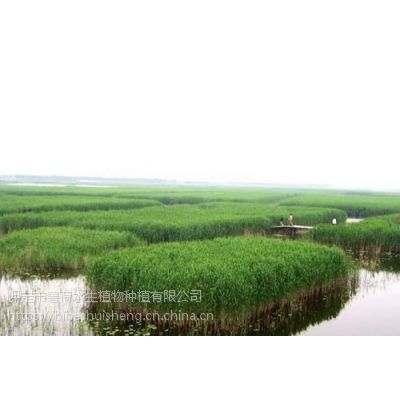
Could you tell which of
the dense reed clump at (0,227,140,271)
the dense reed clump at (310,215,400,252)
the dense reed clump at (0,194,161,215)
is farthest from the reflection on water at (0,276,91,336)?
the dense reed clump at (0,194,161,215)

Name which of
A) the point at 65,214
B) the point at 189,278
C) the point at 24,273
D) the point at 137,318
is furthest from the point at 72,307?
the point at 65,214

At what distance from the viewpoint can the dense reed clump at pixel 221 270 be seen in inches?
393

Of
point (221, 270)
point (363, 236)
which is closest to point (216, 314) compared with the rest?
point (221, 270)

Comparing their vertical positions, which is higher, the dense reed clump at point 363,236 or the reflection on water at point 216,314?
the dense reed clump at point 363,236

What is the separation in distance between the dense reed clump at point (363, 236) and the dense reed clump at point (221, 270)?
7.45 m

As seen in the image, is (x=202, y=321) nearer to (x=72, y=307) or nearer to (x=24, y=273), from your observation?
(x=72, y=307)

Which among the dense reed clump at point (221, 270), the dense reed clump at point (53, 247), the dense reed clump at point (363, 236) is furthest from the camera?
the dense reed clump at point (363, 236)

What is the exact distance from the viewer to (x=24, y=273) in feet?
48.2

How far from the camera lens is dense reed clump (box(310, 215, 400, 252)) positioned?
68.2 feet

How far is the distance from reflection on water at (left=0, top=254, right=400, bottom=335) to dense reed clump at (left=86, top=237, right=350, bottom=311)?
15.3 inches

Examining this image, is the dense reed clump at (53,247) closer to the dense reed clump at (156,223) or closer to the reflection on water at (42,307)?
the reflection on water at (42,307)

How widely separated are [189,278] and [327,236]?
13435mm

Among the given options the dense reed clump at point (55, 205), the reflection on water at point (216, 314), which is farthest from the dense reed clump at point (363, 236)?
the dense reed clump at point (55, 205)

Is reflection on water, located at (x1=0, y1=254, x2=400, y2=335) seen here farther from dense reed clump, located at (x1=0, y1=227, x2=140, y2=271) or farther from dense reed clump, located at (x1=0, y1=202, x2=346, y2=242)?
dense reed clump, located at (x1=0, y1=202, x2=346, y2=242)
